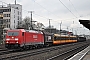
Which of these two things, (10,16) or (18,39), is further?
(10,16)

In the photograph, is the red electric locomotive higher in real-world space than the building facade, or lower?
lower

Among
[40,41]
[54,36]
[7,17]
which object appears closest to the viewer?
[40,41]

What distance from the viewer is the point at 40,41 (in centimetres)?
4053

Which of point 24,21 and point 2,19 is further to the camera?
point 24,21

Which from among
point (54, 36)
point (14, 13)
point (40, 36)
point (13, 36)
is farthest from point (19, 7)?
point (13, 36)

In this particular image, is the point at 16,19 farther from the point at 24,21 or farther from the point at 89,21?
the point at 89,21

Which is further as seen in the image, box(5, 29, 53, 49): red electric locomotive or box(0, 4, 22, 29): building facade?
box(0, 4, 22, 29): building facade

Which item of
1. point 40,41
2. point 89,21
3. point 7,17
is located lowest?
point 40,41

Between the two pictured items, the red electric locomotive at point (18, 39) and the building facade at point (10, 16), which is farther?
the building facade at point (10, 16)

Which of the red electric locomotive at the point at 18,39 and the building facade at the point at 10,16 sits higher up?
the building facade at the point at 10,16

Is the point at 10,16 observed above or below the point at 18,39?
above

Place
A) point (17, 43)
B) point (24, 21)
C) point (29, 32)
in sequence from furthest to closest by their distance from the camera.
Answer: point (24, 21), point (29, 32), point (17, 43)

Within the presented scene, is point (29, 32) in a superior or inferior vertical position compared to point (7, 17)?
inferior

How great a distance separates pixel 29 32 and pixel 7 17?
231ft
